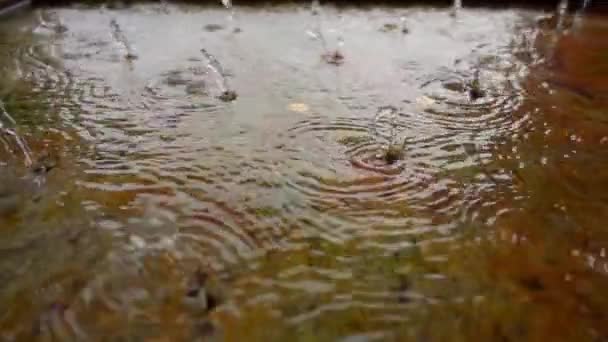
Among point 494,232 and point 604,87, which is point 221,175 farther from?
point 604,87

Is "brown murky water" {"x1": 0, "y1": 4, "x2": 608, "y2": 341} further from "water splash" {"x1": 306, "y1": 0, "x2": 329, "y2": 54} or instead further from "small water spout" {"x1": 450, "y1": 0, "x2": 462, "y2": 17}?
"small water spout" {"x1": 450, "y1": 0, "x2": 462, "y2": 17}

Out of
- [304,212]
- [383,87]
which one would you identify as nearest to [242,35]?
[383,87]

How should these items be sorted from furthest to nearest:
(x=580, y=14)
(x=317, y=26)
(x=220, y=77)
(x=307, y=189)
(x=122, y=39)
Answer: (x=580, y=14) → (x=317, y=26) → (x=122, y=39) → (x=220, y=77) → (x=307, y=189)

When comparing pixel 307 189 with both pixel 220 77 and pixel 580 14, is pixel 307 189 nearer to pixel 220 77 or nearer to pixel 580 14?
pixel 220 77

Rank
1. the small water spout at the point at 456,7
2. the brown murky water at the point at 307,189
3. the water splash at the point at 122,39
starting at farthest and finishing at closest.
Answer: the small water spout at the point at 456,7
the water splash at the point at 122,39
the brown murky water at the point at 307,189

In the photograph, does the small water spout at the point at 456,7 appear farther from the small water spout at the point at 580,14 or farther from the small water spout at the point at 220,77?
the small water spout at the point at 220,77

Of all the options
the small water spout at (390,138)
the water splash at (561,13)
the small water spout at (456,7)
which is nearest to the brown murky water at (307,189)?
the small water spout at (390,138)

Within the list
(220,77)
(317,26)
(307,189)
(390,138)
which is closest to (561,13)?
(317,26)

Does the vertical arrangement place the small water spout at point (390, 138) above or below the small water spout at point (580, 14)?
below
